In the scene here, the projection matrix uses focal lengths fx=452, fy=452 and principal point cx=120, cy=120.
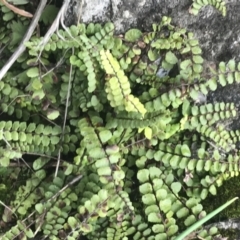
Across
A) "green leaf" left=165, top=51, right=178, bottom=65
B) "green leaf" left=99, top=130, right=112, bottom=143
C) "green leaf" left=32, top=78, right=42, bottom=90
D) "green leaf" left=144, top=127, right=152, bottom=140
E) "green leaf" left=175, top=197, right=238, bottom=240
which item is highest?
"green leaf" left=32, top=78, right=42, bottom=90

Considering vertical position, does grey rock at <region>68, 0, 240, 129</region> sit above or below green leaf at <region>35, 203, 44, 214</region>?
above

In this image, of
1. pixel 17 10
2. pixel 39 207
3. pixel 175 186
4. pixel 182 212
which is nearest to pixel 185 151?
pixel 175 186

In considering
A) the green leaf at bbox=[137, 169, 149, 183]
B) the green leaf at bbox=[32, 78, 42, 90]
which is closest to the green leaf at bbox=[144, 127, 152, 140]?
the green leaf at bbox=[137, 169, 149, 183]

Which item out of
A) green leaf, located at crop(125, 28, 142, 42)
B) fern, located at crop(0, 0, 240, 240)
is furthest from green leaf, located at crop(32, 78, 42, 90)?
green leaf, located at crop(125, 28, 142, 42)

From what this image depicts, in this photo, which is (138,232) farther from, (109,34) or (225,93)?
(109,34)

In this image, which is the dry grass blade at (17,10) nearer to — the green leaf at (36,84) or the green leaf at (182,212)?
the green leaf at (36,84)

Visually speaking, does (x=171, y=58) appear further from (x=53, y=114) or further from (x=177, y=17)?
(x=53, y=114)

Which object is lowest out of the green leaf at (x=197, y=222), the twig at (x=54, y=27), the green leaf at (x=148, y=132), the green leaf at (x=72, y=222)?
the green leaf at (x=197, y=222)

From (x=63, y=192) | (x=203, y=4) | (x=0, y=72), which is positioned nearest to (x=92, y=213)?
(x=63, y=192)

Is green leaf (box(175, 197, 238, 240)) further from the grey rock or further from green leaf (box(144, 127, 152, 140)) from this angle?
the grey rock

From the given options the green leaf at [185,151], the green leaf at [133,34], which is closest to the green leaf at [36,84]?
the green leaf at [133,34]

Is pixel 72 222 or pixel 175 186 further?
pixel 175 186
